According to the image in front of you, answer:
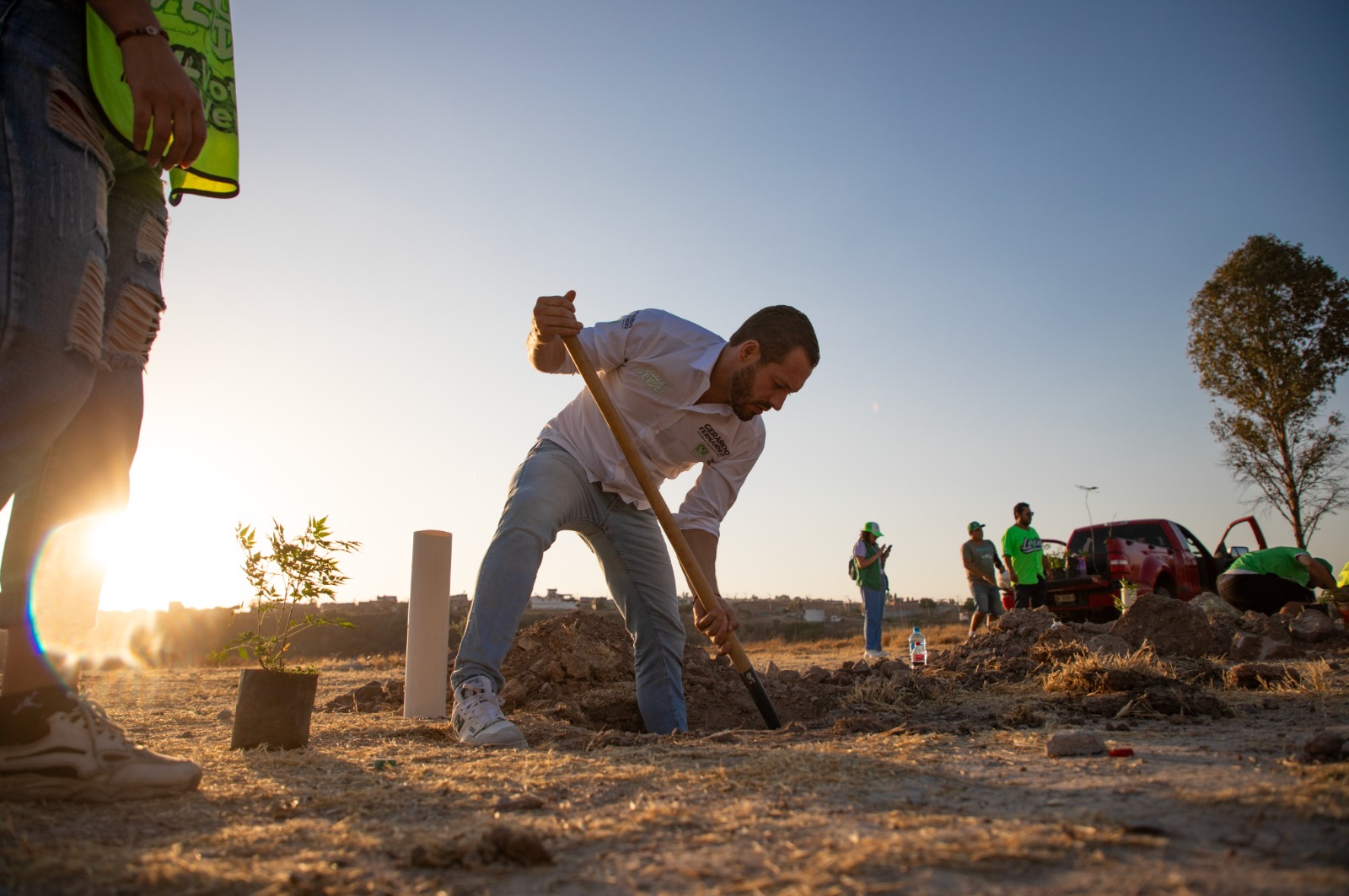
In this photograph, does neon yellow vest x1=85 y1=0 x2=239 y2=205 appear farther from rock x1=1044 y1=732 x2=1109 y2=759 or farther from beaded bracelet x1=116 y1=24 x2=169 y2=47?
rock x1=1044 y1=732 x2=1109 y2=759

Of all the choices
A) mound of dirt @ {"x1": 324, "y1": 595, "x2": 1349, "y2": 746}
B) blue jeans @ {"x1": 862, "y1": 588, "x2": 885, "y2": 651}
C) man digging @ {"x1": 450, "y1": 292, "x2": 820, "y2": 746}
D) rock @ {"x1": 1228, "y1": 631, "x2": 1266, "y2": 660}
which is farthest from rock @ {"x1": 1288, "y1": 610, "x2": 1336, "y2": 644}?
man digging @ {"x1": 450, "y1": 292, "x2": 820, "y2": 746}

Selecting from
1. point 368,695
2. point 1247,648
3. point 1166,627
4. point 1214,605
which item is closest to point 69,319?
point 368,695

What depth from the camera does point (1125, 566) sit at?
458 inches

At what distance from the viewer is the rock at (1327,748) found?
5.60ft

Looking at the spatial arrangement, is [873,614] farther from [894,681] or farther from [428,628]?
[428,628]

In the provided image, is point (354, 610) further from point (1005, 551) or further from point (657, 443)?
point (657, 443)

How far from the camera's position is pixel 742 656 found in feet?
11.1

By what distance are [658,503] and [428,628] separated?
61.6 inches

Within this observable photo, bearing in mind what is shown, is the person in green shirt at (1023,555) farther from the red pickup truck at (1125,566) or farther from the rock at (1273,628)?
the rock at (1273,628)

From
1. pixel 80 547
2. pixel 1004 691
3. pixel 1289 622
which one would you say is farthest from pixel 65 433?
pixel 1289 622

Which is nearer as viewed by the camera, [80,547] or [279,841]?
[279,841]

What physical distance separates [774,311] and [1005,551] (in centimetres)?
846

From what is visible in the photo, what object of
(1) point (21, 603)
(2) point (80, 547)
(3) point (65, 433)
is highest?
(3) point (65, 433)

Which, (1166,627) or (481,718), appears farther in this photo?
(1166,627)
